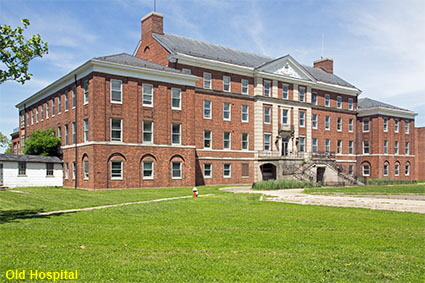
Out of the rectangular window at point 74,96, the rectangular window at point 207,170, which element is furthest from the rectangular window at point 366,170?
the rectangular window at point 74,96

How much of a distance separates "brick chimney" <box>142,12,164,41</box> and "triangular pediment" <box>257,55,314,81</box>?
11.3 meters

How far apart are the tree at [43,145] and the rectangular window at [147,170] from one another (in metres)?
9.78

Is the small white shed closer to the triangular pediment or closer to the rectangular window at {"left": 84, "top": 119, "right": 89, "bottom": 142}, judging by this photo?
the rectangular window at {"left": 84, "top": 119, "right": 89, "bottom": 142}

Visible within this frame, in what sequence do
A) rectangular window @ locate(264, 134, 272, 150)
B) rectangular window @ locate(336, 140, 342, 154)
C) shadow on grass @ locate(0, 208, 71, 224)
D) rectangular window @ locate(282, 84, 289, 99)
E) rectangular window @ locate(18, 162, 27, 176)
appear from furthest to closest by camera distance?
rectangular window @ locate(336, 140, 342, 154) < rectangular window @ locate(282, 84, 289, 99) < rectangular window @ locate(264, 134, 272, 150) < rectangular window @ locate(18, 162, 27, 176) < shadow on grass @ locate(0, 208, 71, 224)

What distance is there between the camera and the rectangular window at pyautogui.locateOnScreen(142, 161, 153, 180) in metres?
35.2

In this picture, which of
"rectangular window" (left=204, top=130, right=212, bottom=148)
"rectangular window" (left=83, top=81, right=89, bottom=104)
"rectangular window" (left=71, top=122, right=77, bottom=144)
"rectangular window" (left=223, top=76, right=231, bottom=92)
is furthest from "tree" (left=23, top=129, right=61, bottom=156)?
"rectangular window" (left=223, top=76, right=231, bottom=92)

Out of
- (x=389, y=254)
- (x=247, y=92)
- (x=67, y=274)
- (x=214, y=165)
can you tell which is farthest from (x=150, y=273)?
(x=247, y=92)

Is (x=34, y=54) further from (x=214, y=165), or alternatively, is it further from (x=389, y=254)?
(x=214, y=165)

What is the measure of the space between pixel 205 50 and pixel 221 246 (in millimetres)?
36882

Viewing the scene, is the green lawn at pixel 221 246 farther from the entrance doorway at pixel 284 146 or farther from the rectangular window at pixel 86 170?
the entrance doorway at pixel 284 146

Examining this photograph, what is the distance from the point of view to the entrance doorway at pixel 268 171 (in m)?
46.2

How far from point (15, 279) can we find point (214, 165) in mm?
35359

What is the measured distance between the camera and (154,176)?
35.6 m

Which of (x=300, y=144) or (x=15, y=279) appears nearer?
(x=15, y=279)
